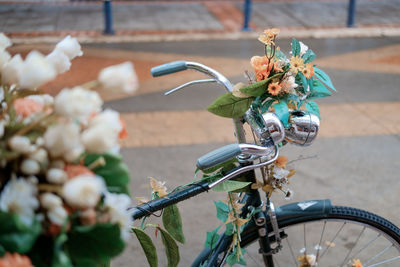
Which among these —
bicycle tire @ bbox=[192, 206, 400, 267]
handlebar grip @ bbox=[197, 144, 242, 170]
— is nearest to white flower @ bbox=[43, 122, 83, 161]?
handlebar grip @ bbox=[197, 144, 242, 170]

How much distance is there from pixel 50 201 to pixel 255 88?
43.1 inches

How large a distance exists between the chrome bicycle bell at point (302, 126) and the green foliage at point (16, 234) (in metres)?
1.19

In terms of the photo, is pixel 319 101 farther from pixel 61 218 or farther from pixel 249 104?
pixel 61 218

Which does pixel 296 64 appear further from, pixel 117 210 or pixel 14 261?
pixel 14 261

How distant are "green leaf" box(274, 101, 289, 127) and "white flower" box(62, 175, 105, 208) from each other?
108 cm

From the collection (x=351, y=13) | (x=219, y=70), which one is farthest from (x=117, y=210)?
(x=351, y=13)

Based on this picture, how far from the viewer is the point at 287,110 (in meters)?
2.09

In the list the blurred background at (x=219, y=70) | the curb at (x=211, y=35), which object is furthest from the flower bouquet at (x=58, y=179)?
the curb at (x=211, y=35)

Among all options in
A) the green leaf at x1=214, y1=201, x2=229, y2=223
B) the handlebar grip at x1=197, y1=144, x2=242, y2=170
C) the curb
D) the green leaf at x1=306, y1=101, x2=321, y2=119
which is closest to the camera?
the handlebar grip at x1=197, y1=144, x2=242, y2=170

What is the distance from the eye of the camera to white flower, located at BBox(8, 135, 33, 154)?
1159 millimetres

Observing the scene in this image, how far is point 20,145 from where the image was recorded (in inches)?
45.6

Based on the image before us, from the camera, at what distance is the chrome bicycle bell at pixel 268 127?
2.06 meters

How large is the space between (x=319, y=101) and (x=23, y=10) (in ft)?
17.5

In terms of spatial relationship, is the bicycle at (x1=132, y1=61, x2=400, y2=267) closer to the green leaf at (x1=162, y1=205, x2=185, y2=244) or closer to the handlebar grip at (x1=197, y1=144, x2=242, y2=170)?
the handlebar grip at (x1=197, y1=144, x2=242, y2=170)
